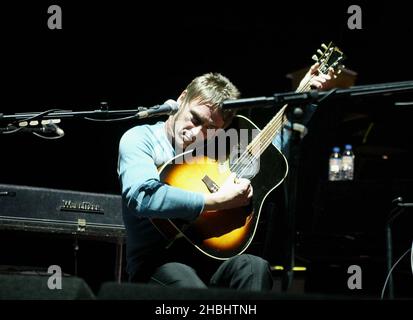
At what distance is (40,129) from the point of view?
262cm

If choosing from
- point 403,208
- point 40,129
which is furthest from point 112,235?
point 403,208

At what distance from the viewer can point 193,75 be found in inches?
225

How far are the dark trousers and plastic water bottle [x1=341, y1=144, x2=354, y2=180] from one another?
13.2 feet

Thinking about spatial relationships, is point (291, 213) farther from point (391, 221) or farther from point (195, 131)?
point (391, 221)

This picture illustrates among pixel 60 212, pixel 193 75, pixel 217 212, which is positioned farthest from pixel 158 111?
pixel 193 75

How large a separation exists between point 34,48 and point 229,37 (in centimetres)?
202

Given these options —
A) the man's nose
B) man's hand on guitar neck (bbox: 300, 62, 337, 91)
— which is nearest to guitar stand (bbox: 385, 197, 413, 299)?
man's hand on guitar neck (bbox: 300, 62, 337, 91)

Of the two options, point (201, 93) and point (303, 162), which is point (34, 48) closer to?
point (303, 162)

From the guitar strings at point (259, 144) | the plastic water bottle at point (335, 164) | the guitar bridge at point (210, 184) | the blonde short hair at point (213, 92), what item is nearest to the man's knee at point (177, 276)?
the guitar bridge at point (210, 184)

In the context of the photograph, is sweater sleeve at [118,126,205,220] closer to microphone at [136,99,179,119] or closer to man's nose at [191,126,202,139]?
microphone at [136,99,179,119]

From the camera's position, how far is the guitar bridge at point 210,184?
8.36 feet

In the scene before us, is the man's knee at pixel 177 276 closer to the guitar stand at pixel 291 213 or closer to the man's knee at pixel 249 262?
the man's knee at pixel 249 262

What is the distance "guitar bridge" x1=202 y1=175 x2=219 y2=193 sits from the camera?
255 cm

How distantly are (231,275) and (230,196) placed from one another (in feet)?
1.02
